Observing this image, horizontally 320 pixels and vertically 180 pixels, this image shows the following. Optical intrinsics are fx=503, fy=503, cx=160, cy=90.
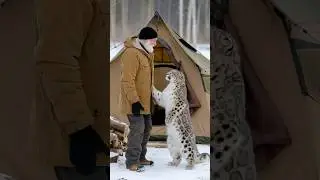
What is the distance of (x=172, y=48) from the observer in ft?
13.5

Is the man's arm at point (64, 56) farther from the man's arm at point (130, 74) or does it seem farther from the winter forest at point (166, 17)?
the winter forest at point (166, 17)

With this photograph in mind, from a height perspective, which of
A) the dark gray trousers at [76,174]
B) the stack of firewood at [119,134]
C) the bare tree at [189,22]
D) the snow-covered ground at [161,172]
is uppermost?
the bare tree at [189,22]

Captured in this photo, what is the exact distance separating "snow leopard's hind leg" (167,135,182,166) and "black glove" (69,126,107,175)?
6.08 feet

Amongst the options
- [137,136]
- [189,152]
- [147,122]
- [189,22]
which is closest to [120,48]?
[189,22]

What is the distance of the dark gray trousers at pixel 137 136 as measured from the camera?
10.8 ft

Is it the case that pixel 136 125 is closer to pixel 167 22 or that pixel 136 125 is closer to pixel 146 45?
pixel 146 45

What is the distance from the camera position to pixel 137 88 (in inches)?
127

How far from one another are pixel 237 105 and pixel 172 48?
8.46 ft

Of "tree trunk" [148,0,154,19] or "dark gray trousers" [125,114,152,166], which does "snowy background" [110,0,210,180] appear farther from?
"dark gray trousers" [125,114,152,166]

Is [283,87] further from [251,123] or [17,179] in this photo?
[17,179]

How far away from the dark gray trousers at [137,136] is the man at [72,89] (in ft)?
5.41

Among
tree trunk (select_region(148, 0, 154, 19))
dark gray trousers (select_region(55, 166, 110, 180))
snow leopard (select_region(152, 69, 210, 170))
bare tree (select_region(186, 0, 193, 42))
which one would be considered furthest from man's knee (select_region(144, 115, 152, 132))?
dark gray trousers (select_region(55, 166, 110, 180))

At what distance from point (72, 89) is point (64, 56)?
0.11 m

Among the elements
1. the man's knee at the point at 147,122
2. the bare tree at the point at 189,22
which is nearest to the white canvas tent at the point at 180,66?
the bare tree at the point at 189,22
